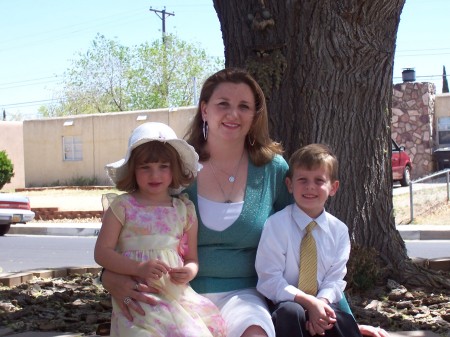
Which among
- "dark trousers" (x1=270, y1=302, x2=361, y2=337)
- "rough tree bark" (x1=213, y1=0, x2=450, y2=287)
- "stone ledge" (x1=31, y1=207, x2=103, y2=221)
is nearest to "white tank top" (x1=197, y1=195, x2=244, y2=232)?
"dark trousers" (x1=270, y1=302, x2=361, y2=337)

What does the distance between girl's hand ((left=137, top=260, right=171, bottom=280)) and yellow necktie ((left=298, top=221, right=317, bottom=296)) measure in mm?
643

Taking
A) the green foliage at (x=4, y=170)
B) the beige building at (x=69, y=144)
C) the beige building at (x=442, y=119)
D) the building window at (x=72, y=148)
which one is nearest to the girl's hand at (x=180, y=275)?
the green foliage at (x=4, y=170)

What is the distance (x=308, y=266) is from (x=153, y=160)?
83 centimetres

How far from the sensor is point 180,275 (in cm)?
328

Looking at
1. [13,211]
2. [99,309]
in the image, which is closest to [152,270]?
[99,309]

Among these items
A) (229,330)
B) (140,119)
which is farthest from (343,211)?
(140,119)

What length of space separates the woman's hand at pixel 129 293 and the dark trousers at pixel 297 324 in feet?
1.75

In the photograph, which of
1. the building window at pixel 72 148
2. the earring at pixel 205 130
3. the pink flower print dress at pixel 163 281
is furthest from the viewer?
the building window at pixel 72 148

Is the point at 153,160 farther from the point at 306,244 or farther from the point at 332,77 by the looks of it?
the point at 332,77

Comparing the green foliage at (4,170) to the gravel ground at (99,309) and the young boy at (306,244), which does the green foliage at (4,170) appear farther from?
the young boy at (306,244)

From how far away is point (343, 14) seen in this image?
524cm

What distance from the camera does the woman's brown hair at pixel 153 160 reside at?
3436mm

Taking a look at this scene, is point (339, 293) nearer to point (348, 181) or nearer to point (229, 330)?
point (229, 330)

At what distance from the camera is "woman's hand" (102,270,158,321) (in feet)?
10.5
